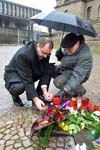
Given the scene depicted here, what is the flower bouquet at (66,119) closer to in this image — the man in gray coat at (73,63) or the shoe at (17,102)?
the man in gray coat at (73,63)

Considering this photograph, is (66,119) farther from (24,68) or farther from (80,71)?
(24,68)

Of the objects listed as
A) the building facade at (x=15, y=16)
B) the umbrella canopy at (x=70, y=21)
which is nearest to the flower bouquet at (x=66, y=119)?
the umbrella canopy at (x=70, y=21)

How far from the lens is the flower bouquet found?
362 cm

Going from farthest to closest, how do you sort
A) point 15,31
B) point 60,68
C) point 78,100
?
point 15,31 < point 60,68 < point 78,100

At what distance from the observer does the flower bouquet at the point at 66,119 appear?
3625 mm

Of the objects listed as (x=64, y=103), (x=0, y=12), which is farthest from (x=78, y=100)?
(x=0, y=12)

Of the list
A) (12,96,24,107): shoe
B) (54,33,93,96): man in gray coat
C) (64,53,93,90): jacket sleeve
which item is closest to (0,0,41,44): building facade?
(12,96,24,107): shoe

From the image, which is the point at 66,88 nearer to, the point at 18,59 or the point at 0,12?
the point at 18,59

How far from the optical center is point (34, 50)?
4.53 m

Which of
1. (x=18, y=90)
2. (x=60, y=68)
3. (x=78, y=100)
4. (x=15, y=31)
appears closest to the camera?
(x=78, y=100)

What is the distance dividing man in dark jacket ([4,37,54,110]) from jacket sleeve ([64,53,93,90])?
41 cm

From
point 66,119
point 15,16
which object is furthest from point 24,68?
point 15,16

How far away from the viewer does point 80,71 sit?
4.50m

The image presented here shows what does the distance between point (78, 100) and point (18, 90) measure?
3.75 feet
